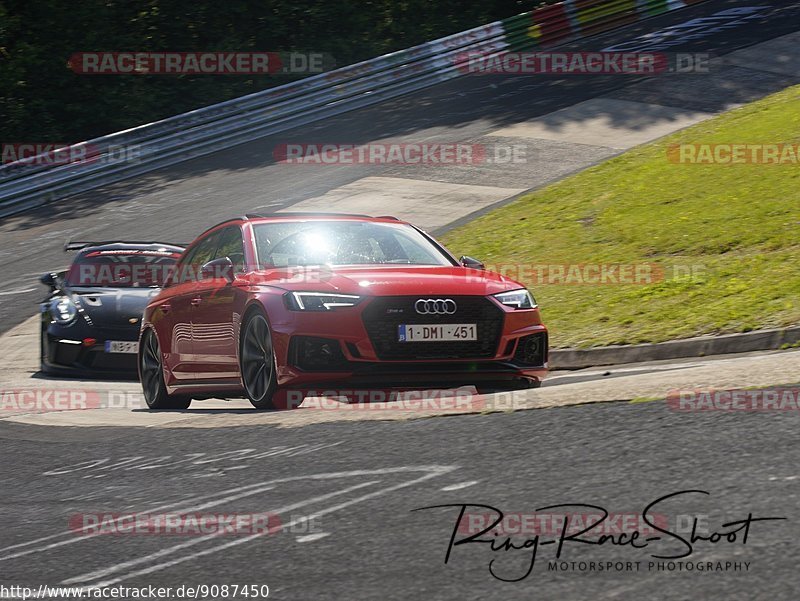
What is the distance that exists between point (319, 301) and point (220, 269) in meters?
1.17

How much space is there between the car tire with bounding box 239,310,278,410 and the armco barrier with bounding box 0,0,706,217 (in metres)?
15.2

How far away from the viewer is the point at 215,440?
8.28 metres

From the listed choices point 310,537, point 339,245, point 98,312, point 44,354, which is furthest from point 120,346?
point 310,537

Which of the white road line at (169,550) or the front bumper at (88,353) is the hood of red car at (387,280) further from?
the front bumper at (88,353)

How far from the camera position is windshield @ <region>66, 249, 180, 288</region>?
13.9m

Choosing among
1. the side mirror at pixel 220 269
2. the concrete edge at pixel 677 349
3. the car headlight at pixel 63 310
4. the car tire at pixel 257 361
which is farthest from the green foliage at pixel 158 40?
the car tire at pixel 257 361

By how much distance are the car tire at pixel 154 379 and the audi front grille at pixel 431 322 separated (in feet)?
9.43

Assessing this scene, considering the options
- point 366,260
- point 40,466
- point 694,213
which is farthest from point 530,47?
point 40,466

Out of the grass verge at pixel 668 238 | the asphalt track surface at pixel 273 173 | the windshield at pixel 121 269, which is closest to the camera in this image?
the grass verge at pixel 668 238

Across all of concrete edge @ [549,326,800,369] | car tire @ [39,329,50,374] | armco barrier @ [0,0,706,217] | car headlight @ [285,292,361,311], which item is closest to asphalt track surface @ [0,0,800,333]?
armco barrier @ [0,0,706,217]

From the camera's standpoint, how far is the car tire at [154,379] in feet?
35.3

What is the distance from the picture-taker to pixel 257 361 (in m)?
8.95

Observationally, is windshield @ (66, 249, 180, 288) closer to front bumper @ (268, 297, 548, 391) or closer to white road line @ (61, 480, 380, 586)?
front bumper @ (268, 297, 548, 391)

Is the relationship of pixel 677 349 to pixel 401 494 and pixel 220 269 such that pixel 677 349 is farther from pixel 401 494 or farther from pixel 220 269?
pixel 401 494
